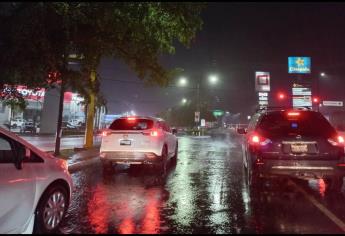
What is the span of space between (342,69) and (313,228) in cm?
7133

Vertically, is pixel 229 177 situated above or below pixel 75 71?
below

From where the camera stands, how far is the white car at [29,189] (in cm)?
475

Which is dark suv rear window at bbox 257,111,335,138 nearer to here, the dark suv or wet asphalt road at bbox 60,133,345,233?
the dark suv

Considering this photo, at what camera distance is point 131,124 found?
12188 millimetres

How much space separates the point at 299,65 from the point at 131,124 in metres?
56.8

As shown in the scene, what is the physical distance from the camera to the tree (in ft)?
30.7

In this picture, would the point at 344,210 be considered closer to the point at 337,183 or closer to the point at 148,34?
the point at 337,183

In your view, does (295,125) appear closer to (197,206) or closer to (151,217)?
(197,206)

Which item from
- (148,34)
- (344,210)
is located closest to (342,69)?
(148,34)

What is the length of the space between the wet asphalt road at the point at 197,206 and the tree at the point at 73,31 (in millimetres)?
3258

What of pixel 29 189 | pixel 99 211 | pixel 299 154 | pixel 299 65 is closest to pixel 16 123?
pixel 99 211

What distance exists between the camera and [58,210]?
5852 millimetres

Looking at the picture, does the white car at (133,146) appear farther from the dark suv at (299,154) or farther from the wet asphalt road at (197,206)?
the dark suv at (299,154)

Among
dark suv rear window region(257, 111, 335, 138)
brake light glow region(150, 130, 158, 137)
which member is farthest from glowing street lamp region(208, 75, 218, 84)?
dark suv rear window region(257, 111, 335, 138)
